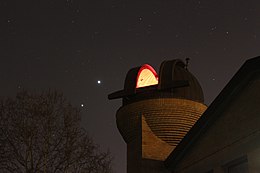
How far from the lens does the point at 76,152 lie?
2336 centimetres

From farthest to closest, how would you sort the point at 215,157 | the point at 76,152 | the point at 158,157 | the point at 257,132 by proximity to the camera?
the point at 76,152
the point at 158,157
the point at 215,157
the point at 257,132

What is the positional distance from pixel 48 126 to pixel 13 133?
196 cm

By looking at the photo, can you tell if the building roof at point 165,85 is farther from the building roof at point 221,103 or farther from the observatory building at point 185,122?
the building roof at point 221,103

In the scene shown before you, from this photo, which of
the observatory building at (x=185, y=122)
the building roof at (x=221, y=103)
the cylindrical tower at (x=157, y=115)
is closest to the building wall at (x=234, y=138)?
the observatory building at (x=185, y=122)

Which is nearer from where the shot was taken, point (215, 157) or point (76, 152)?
point (215, 157)

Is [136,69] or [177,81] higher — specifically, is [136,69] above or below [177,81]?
above

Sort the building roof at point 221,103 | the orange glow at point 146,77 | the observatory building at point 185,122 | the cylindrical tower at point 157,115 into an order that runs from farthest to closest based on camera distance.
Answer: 1. the orange glow at point 146,77
2. the cylindrical tower at point 157,115
3. the observatory building at point 185,122
4. the building roof at point 221,103

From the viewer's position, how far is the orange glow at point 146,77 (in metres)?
22.2

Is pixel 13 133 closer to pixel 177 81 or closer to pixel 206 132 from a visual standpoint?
pixel 177 81

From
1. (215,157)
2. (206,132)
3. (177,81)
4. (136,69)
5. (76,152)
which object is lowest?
(215,157)

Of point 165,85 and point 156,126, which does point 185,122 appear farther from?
point 165,85

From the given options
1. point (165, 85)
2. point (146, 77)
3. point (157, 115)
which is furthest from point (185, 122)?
point (146, 77)

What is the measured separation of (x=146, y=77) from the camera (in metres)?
22.8

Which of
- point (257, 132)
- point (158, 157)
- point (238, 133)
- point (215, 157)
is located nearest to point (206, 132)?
point (215, 157)
